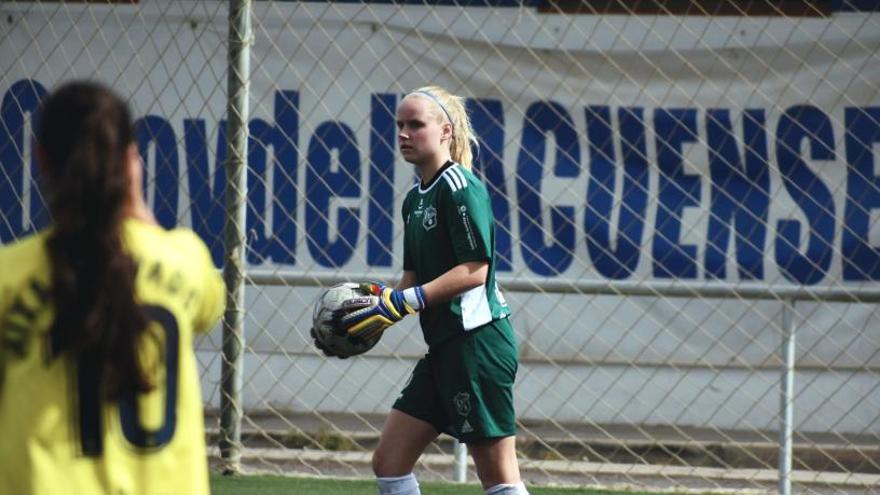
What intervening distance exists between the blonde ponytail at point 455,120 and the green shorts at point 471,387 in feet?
2.01

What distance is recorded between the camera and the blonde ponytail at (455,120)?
4.96 m

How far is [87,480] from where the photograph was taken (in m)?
2.50

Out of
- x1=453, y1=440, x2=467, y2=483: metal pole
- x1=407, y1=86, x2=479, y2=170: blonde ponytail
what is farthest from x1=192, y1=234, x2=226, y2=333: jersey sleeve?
x1=453, y1=440, x2=467, y2=483: metal pole

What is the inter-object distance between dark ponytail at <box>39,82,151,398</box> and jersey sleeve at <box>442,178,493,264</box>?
7.42 ft

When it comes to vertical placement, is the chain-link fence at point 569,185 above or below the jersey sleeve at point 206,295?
above

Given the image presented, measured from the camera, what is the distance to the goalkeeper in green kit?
4672mm

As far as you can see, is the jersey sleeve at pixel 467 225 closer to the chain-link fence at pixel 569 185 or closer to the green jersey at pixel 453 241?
the green jersey at pixel 453 241

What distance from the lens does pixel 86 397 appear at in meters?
2.50

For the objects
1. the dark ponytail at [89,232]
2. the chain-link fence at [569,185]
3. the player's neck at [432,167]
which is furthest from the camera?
the chain-link fence at [569,185]

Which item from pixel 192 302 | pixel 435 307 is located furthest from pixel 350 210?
pixel 192 302

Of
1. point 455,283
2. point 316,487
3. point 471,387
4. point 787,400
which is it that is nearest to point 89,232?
point 455,283

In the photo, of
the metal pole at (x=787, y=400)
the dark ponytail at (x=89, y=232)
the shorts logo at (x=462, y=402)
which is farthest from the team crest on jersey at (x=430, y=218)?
the metal pole at (x=787, y=400)

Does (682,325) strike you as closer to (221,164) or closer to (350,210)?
(350,210)

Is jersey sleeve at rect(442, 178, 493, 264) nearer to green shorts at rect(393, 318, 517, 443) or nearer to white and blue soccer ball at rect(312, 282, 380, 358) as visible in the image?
green shorts at rect(393, 318, 517, 443)
